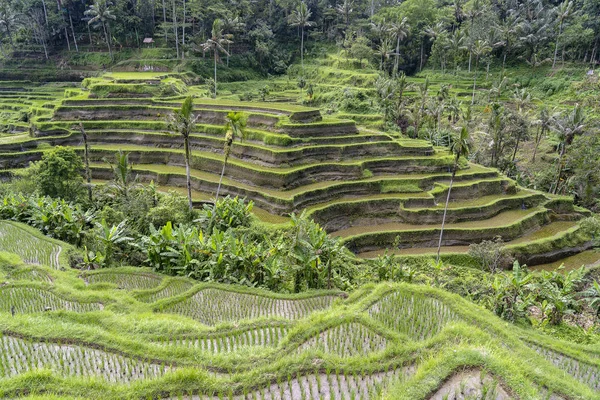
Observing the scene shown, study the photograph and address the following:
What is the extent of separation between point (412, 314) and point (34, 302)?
10.4 m

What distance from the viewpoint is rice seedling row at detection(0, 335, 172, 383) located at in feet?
22.7

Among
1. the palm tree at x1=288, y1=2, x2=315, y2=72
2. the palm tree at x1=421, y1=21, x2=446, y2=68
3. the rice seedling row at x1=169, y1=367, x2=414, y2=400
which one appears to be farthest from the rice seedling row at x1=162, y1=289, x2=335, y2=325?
the palm tree at x1=421, y1=21, x2=446, y2=68

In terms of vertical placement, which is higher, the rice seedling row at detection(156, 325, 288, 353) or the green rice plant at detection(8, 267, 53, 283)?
the rice seedling row at detection(156, 325, 288, 353)

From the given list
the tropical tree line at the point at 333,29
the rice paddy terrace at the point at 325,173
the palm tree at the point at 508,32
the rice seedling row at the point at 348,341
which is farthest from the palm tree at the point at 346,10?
the rice seedling row at the point at 348,341

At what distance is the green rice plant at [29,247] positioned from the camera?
1473cm

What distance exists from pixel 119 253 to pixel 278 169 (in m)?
10.8

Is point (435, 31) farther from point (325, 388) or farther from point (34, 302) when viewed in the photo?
point (325, 388)

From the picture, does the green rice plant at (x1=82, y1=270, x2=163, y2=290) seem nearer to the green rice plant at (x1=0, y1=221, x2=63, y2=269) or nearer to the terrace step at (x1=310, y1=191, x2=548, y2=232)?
the green rice plant at (x1=0, y1=221, x2=63, y2=269)

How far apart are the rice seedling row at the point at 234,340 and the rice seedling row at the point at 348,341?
1.00m

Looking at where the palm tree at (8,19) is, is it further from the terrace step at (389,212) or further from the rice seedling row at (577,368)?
the rice seedling row at (577,368)

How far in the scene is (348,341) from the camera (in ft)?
27.6

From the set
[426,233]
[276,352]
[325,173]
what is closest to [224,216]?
[325,173]

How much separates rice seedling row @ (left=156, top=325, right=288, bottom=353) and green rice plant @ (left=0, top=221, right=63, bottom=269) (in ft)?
28.3

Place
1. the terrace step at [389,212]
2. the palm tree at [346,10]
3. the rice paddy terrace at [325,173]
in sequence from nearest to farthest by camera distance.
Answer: the rice paddy terrace at [325,173]
the terrace step at [389,212]
the palm tree at [346,10]
